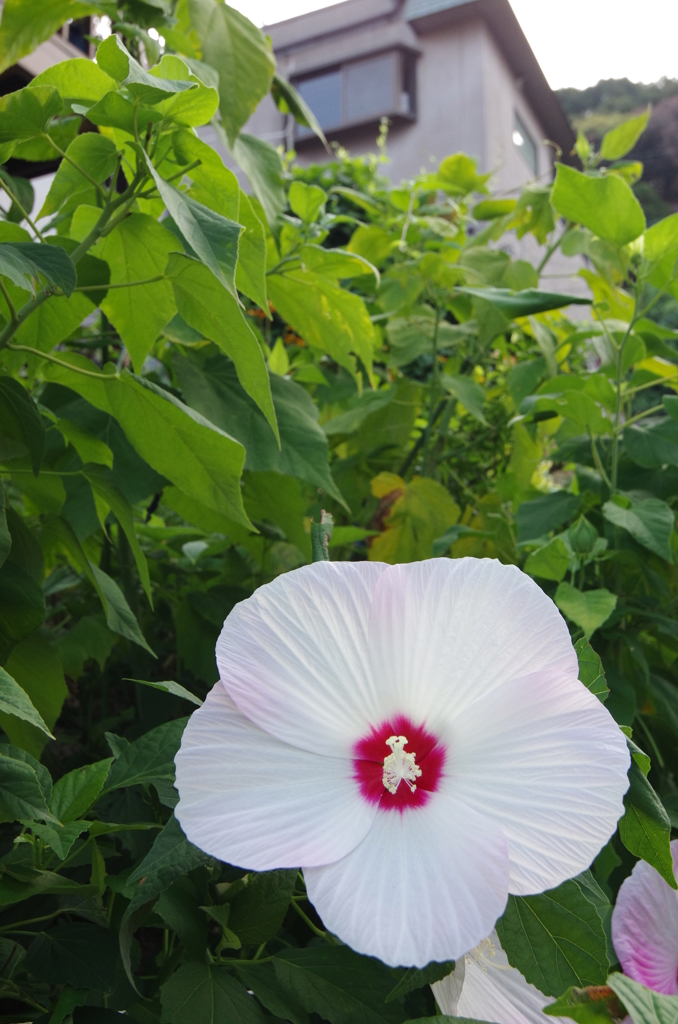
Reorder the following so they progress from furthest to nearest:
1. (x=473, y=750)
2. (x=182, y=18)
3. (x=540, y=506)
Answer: (x=182, y=18) < (x=540, y=506) < (x=473, y=750)

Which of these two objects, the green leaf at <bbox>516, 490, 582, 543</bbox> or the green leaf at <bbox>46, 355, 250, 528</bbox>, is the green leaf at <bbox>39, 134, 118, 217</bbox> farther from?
the green leaf at <bbox>516, 490, 582, 543</bbox>

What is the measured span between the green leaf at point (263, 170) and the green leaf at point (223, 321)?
0.23m

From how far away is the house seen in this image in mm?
8672

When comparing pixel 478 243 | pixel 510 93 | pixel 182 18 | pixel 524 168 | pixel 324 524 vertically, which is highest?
pixel 182 18

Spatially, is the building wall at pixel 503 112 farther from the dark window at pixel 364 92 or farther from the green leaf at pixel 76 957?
the green leaf at pixel 76 957

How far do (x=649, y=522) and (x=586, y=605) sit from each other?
115mm

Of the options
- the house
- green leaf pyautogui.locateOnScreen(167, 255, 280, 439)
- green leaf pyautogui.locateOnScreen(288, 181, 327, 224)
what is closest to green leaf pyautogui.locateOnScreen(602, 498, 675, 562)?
green leaf pyautogui.locateOnScreen(167, 255, 280, 439)

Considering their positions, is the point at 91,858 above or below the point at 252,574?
above

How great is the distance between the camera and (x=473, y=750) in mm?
258

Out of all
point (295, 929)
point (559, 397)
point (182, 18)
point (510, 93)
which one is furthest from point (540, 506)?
point (510, 93)

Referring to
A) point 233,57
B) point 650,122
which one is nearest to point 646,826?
point 233,57

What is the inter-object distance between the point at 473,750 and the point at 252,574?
622 mm

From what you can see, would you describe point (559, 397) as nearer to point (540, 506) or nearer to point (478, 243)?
point (540, 506)

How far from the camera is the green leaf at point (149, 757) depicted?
0.36m
